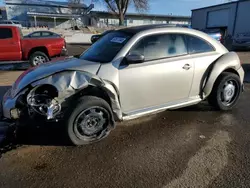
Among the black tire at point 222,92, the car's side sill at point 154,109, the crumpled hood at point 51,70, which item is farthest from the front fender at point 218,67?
the crumpled hood at point 51,70

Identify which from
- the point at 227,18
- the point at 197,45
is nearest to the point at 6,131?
the point at 197,45

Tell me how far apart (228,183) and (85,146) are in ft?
6.35

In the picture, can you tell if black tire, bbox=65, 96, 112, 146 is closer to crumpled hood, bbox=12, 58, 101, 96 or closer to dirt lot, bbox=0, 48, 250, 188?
dirt lot, bbox=0, 48, 250, 188

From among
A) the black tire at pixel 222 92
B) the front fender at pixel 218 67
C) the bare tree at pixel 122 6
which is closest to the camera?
the front fender at pixel 218 67

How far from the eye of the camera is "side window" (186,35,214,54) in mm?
3988

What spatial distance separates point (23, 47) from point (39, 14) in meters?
38.3

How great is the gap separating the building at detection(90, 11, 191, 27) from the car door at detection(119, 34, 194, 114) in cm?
4496

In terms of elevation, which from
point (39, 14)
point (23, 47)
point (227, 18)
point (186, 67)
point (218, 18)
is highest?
point (39, 14)

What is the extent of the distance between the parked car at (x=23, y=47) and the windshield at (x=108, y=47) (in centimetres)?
600

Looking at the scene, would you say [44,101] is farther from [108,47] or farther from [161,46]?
[161,46]

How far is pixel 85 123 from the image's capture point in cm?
329

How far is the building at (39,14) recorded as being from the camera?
145 ft

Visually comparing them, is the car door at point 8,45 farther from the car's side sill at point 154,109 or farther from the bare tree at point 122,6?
the bare tree at point 122,6

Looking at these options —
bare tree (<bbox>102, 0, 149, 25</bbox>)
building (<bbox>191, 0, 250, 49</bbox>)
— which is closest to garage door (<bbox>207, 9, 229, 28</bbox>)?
building (<bbox>191, 0, 250, 49</bbox>)
